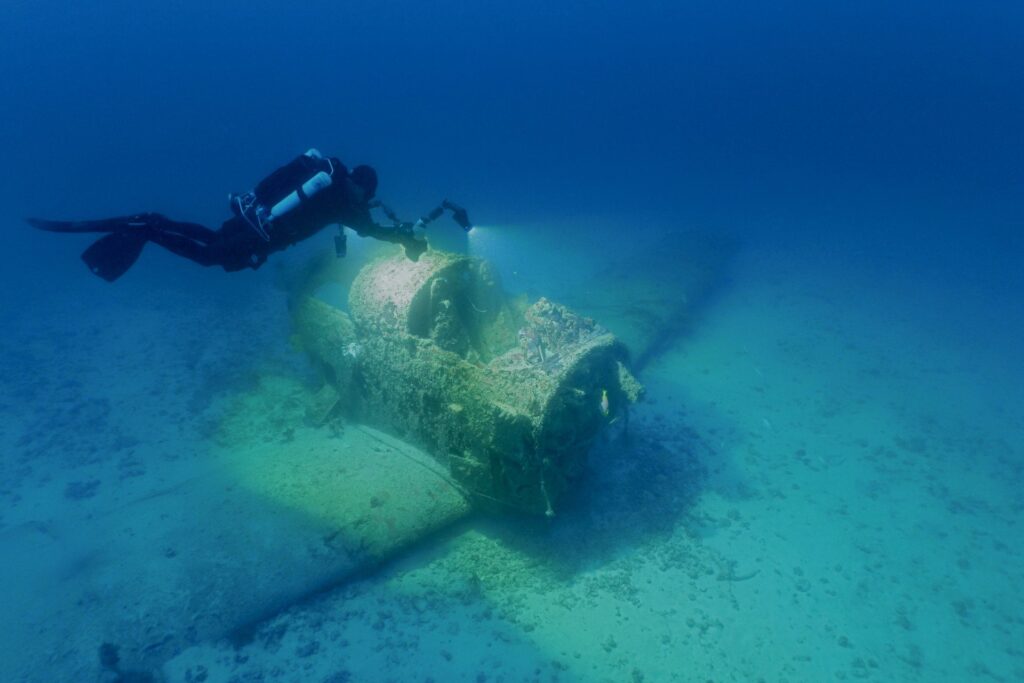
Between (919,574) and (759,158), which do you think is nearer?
(919,574)

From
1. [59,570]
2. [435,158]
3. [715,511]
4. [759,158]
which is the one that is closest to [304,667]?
[59,570]

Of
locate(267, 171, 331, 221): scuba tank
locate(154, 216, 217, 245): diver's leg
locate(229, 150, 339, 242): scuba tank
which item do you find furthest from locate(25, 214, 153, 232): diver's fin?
locate(267, 171, 331, 221): scuba tank

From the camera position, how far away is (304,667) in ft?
16.3

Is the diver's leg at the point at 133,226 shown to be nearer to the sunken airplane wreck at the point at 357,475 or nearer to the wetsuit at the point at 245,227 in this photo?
the wetsuit at the point at 245,227

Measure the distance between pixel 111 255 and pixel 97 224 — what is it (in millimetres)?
335

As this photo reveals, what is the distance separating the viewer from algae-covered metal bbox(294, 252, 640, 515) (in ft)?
18.0

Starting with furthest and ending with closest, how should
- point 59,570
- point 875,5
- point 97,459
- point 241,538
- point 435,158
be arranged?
point 875,5 < point 435,158 < point 97,459 < point 241,538 < point 59,570

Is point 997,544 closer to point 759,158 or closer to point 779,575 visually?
point 779,575

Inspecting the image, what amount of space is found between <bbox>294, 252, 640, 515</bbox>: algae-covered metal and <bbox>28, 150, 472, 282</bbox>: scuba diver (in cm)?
156

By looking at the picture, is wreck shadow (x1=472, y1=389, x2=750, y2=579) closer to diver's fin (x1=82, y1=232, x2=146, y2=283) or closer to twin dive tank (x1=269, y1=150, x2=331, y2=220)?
twin dive tank (x1=269, y1=150, x2=331, y2=220)

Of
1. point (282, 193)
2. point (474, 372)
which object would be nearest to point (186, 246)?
point (282, 193)

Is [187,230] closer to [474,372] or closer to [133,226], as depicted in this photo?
[133,226]

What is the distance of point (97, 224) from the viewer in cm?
517

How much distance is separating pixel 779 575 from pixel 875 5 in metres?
187
